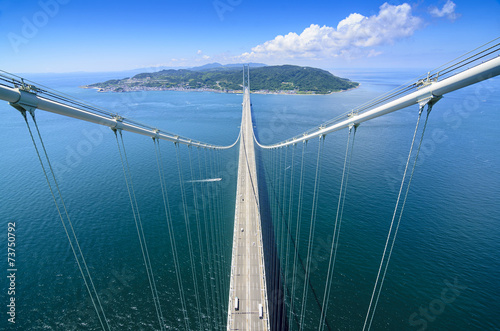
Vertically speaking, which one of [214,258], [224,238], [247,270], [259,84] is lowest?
[214,258]

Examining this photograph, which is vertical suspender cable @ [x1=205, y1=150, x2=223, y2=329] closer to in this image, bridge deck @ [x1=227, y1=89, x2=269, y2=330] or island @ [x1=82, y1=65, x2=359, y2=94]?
bridge deck @ [x1=227, y1=89, x2=269, y2=330]

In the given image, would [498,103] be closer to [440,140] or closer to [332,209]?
[440,140]

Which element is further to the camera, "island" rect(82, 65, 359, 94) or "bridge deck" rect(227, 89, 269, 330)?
"island" rect(82, 65, 359, 94)

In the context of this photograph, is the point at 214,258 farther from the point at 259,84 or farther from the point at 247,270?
the point at 259,84

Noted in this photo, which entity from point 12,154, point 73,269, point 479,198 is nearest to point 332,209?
point 479,198

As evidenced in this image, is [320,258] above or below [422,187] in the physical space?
below

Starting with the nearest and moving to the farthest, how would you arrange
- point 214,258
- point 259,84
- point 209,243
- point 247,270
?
point 247,270
point 214,258
point 209,243
point 259,84

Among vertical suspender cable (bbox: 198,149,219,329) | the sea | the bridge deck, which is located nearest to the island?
the sea

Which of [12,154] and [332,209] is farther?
[12,154]

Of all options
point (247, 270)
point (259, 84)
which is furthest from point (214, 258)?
point (259, 84)
